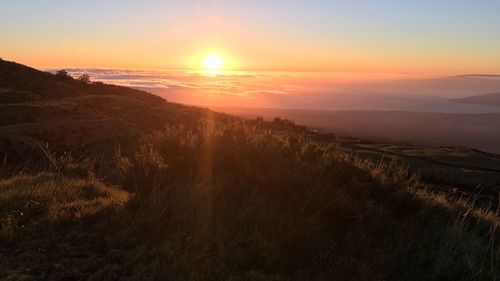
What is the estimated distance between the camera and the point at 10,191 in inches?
268

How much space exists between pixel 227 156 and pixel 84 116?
79.7ft

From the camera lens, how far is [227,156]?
7523mm

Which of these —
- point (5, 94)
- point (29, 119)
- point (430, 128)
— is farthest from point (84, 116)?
point (430, 128)

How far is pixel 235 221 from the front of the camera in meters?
5.66

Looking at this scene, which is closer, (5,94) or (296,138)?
(296,138)

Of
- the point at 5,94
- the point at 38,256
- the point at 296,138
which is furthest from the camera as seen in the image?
the point at 5,94

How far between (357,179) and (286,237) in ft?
9.74

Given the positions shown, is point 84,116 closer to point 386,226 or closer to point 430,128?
point 386,226

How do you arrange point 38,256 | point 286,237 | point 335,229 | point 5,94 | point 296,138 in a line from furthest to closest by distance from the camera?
point 5,94, point 296,138, point 335,229, point 286,237, point 38,256

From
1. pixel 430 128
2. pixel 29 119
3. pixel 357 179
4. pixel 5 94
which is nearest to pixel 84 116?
pixel 29 119

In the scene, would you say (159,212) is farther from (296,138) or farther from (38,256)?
(296,138)

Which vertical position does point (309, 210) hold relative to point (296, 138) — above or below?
below

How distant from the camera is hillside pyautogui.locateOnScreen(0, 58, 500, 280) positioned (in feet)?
16.0

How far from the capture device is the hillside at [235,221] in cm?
487
